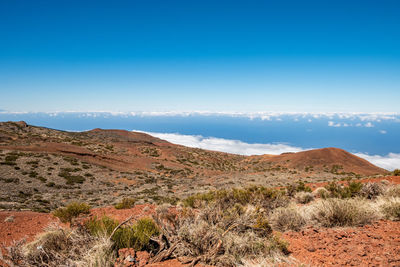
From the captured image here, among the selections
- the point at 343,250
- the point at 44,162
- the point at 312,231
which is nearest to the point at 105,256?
the point at 343,250

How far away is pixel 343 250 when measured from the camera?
391cm

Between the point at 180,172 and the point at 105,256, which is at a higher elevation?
the point at 105,256

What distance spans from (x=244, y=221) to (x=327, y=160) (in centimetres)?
4387

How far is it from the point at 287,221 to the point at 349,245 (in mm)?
1648

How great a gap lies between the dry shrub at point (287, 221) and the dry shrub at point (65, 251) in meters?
4.37

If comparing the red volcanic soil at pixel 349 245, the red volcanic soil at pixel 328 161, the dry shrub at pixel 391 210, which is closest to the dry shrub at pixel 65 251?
the red volcanic soil at pixel 349 245

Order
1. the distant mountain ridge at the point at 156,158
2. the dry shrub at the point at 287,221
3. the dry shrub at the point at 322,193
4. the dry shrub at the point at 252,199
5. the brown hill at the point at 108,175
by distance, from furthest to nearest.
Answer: the distant mountain ridge at the point at 156,158 < the brown hill at the point at 108,175 < the dry shrub at the point at 322,193 < the dry shrub at the point at 252,199 < the dry shrub at the point at 287,221

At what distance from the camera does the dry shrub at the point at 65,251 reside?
10.6 ft

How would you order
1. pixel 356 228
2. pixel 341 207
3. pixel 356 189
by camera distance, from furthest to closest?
pixel 356 189, pixel 341 207, pixel 356 228

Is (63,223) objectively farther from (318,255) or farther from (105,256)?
(318,255)

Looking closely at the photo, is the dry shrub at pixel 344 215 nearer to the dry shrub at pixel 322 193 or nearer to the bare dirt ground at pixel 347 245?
the bare dirt ground at pixel 347 245

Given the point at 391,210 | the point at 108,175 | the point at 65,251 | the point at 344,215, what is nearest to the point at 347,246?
the point at 344,215

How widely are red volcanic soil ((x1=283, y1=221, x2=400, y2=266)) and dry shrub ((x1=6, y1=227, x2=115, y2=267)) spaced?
3604mm

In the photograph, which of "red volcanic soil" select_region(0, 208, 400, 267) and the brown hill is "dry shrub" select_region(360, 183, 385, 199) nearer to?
"red volcanic soil" select_region(0, 208, 400, 267)
